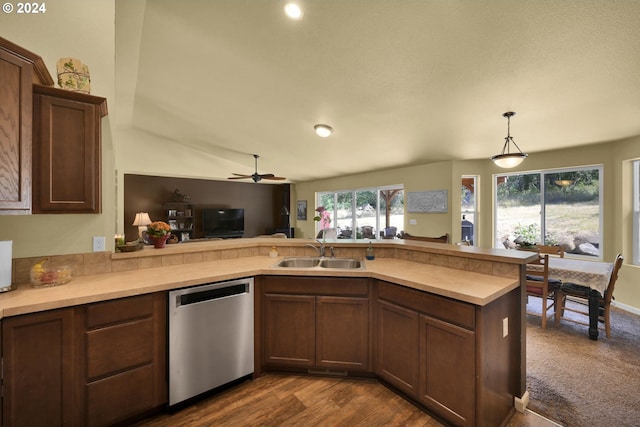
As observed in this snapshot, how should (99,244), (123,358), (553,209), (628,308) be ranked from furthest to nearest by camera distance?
(553,209)
(628,308)
(99,244)
(123,358)

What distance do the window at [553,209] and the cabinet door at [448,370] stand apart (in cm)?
303

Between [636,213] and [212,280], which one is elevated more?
[636,213]

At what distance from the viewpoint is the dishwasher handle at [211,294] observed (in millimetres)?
1826

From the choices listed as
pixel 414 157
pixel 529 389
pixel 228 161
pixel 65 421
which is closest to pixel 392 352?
pixel 529 389

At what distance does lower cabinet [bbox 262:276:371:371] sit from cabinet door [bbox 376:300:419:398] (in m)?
0.12

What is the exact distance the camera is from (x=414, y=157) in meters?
5.21

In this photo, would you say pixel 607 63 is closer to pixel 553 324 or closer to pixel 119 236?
pixel 553 324

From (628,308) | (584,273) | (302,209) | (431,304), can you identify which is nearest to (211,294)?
(431,304)

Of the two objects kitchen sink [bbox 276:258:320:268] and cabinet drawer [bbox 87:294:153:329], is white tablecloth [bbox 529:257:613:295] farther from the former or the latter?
cabinet drawer [bbox 87:294:153:329]

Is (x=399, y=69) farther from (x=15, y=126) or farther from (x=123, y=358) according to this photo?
(x=123, y=358)

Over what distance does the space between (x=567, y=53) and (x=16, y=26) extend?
415 cm

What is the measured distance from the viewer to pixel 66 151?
1.72 m

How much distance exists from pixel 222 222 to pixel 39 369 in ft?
23.1

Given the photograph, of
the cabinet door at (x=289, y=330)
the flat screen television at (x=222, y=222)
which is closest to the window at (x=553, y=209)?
the cabinet door at (x=289, y=330)
